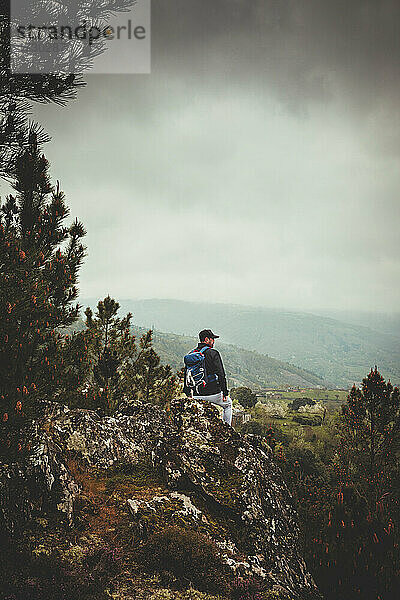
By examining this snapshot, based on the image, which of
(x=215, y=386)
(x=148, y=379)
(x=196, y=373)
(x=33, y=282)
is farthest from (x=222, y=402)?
(x=148, y=379)

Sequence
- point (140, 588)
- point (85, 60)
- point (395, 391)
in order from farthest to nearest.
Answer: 1. point (395, 391)
2. point (85, 60)
3. point (140, 588)

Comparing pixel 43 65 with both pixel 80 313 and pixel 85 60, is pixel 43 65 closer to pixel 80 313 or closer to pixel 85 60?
pixel 85 60

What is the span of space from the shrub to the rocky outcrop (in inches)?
6.4

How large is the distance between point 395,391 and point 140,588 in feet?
32.7

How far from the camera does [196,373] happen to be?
6.24 meters

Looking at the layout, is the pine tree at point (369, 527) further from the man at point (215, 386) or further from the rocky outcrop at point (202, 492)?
the man at point (215, 386)

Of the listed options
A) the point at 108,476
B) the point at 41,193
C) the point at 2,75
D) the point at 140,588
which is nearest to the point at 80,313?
the point at 41,193

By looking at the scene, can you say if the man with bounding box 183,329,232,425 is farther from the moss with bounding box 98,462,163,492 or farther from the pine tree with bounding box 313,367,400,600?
the pine tree with bounding box 313,367,400,600

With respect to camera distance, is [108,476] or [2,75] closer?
[2,75]

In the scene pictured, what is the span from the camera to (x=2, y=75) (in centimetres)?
491

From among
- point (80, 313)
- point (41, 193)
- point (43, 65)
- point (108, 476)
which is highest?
point (43, 65)

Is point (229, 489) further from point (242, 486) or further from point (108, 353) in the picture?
point (108, 353)

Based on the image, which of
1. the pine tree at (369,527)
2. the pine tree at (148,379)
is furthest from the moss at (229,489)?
the pine tree at (148,379)

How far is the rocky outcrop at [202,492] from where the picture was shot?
3749 millimetres
